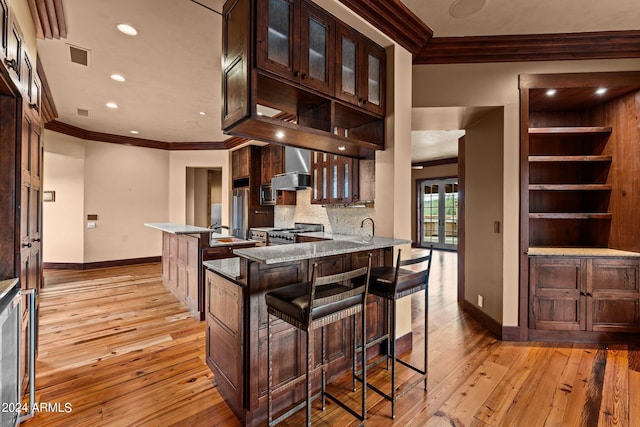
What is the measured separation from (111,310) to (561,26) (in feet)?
18.8

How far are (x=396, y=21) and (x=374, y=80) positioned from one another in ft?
1.58

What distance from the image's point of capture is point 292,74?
76.9 inches

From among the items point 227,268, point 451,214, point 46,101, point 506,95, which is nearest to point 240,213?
point 46,101

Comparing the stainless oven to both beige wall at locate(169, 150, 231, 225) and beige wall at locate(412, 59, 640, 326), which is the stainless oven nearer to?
beige wall at locate(169, 150, 231, 225)

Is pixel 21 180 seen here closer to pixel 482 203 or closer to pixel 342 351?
pixel 342 351

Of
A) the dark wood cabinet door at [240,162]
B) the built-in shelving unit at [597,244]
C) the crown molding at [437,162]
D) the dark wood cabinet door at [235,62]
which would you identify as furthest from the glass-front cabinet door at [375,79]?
the crown molding at [437,162]

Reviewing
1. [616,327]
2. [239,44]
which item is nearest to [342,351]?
[239,44]

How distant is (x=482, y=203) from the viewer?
10.9 ft

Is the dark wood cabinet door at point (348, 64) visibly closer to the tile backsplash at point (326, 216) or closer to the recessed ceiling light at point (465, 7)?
the recessed ceiling light at point (465, 7)

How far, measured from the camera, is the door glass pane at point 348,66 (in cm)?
231

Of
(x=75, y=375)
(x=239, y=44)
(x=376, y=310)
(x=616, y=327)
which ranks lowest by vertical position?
(x=75, y=375)

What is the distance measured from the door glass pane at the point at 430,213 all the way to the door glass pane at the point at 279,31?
26.2 ft

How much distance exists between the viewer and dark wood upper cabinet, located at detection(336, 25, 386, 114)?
7.48 ft

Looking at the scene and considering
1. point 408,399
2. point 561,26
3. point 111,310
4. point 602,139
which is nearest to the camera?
point 408,399
